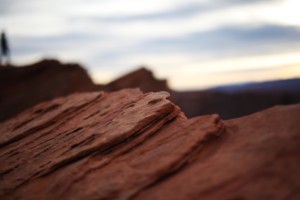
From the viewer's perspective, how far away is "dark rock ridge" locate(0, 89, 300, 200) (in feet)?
19.7

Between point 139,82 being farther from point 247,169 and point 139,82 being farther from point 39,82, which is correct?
point 247,169

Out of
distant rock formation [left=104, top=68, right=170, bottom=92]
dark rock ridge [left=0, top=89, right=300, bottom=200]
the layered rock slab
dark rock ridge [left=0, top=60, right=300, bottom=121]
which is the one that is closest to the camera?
the layered rock slab

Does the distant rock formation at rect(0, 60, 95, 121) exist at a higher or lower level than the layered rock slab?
higher

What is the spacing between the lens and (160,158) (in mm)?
7082

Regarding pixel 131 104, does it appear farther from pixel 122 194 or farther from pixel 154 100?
pixel 122 194

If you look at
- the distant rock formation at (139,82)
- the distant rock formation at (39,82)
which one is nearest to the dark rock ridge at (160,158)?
the distant rock formation at (39,82)

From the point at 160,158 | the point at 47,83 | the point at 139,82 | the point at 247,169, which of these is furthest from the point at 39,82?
the point at 247,169

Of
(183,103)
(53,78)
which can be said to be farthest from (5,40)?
(183,103)

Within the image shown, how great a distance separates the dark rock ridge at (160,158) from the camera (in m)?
6.00

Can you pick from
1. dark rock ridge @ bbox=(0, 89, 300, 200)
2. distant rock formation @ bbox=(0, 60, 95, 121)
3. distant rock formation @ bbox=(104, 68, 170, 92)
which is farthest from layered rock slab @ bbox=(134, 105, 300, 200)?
distant rock formation @ bbox=(0, 60, 95, 121)

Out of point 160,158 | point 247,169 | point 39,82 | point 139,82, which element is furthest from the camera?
point 139,82

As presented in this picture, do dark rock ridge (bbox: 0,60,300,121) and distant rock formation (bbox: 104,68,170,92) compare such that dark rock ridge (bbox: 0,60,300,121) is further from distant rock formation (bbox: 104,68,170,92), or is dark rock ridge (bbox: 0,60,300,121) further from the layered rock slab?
the layered rock slab

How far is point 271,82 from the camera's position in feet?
425

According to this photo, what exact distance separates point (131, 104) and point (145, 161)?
11.3ft
